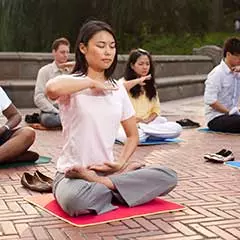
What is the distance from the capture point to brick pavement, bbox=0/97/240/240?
372 centimetres

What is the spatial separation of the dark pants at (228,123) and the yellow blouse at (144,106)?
1181mm

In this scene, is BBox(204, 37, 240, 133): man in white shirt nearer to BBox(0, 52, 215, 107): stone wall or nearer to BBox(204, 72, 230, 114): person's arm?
BBox(204, 72, 230, 114): person's arm

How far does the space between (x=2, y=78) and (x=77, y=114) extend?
8.71 metres

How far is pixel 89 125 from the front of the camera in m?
4.10

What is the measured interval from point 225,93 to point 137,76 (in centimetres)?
172

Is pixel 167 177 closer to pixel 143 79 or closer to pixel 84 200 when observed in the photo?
pixel 84 200

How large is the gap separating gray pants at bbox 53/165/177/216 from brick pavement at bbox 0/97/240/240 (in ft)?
0.52

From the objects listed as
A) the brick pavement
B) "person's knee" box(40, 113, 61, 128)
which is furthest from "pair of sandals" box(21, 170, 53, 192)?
"person's knee" box(40, 113, 61, 128)

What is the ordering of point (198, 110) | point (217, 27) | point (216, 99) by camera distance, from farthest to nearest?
point (217, 27) → point (198, 110) → point (216, 99)

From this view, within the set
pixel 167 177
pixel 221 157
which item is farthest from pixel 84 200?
pixel 221 157

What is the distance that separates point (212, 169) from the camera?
19.2ft

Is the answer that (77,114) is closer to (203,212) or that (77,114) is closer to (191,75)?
(203,212)

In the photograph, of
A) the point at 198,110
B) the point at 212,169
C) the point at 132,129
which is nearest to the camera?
the point at 132,129

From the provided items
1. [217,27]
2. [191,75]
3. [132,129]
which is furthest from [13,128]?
[217,27]
